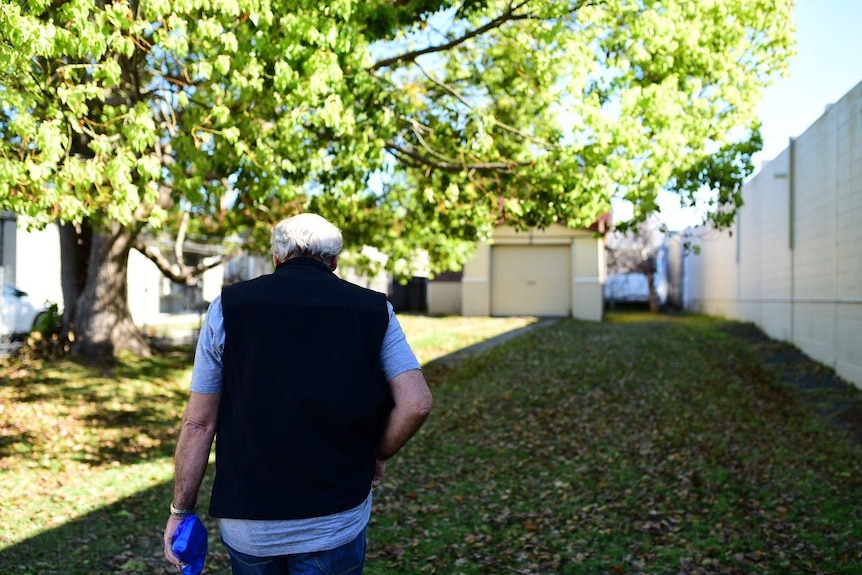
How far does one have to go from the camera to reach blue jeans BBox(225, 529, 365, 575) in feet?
8.22

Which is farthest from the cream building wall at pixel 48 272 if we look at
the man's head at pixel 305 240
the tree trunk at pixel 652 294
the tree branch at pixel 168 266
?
the tree trunk at pixel 652 294

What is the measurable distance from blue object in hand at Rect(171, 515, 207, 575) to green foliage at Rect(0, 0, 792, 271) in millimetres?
4242

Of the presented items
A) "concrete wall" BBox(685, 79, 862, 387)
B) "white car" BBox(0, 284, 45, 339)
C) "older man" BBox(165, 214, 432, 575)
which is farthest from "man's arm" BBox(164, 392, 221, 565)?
"white car" BBox(0, 284, 45, 339)

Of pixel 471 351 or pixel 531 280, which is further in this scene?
pixel 531 280

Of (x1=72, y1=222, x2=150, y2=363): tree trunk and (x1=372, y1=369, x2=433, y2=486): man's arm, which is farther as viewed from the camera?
(x1=72, y1=222, x2=150, y2=363): tree trunk

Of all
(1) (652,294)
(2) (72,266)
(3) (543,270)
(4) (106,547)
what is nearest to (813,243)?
(4) (106,547)

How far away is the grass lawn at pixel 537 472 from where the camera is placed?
221 inches

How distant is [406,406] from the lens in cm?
264

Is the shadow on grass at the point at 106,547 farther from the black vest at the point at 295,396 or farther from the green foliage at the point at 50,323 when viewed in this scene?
the green foliage at the point at 50,323

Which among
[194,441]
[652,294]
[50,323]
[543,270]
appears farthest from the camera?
[652,294]

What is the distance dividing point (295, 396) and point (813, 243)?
41.8 ft

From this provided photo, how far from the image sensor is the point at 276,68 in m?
6.86

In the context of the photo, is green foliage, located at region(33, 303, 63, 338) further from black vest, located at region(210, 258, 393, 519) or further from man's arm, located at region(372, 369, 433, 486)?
man's arm, located at region(372, 369, 433, 486)

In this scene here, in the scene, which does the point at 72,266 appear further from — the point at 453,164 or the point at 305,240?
the point at 305,240
